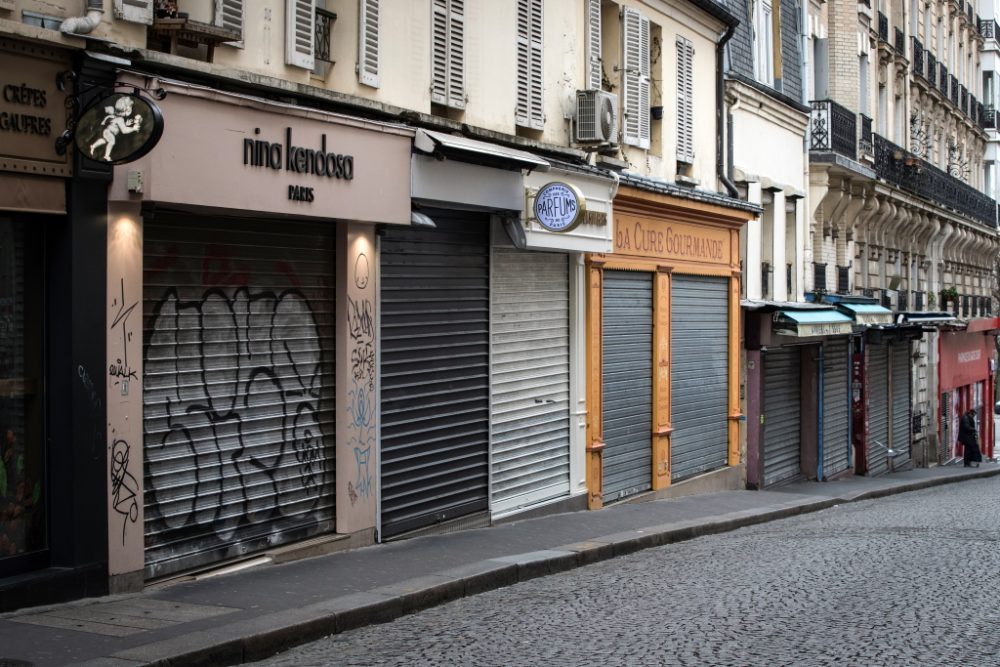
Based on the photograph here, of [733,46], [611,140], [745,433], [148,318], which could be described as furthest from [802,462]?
[148,318]

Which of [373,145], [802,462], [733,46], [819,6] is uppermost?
[819,6]

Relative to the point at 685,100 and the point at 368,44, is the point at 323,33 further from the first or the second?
the point at 685,100

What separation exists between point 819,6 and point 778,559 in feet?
58.9

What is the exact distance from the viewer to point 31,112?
321 inches

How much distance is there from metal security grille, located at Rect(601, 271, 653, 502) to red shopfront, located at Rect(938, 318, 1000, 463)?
69.2ft

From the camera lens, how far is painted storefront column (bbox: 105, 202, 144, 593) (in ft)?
28.8

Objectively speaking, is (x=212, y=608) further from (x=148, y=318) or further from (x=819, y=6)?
(x=819, y=6)

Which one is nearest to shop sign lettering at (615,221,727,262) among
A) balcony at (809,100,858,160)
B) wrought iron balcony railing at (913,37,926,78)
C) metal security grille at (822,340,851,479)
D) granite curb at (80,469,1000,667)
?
granite curb at (80,469,1000,667)

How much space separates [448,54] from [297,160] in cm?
305

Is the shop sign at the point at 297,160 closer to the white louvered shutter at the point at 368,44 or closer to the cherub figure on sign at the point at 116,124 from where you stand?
the white louvered shutter at the point at 368,44

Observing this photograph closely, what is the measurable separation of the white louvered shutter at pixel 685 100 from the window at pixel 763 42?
13.7 ft

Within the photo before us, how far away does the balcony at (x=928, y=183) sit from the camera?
103ft

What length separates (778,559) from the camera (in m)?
12.1

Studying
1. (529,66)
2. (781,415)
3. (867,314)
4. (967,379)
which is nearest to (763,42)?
(867,314)
